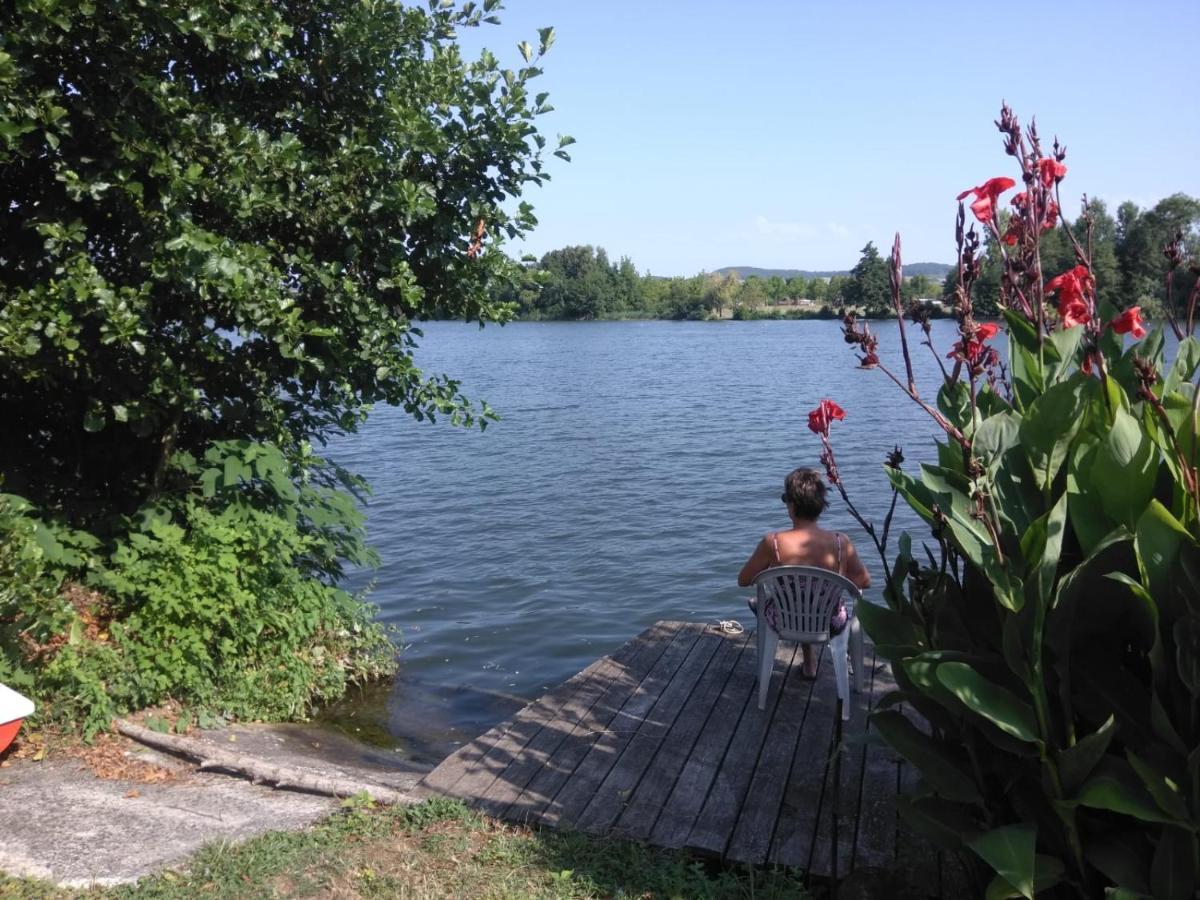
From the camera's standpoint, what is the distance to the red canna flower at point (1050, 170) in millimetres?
2881

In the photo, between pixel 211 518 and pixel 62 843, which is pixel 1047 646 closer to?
pixel 62 843

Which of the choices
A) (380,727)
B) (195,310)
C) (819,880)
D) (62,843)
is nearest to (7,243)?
(195,310)

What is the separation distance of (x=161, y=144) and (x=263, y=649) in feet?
10.9

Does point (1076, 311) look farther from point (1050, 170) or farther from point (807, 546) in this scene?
point (807, 546)

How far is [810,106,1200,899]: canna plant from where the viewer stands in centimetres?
280

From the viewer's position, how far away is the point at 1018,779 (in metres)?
3.15

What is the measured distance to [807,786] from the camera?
15.6 ft

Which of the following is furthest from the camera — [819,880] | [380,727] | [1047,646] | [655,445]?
[655,445]

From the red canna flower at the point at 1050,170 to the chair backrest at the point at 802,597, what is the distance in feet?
9.99

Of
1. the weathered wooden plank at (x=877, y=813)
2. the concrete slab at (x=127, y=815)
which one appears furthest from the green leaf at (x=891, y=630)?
the concrete slab at (x=127, y=815)

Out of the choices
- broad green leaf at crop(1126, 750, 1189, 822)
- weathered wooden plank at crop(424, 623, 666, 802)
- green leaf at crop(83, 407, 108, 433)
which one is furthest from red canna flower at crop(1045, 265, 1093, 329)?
green leaf at crop(83, 407, 108, 433)

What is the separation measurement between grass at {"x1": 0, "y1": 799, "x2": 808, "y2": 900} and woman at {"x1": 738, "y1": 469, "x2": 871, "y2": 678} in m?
2.09

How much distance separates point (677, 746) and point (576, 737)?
22.8 inches

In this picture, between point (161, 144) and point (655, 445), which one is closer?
point (161, 144)
